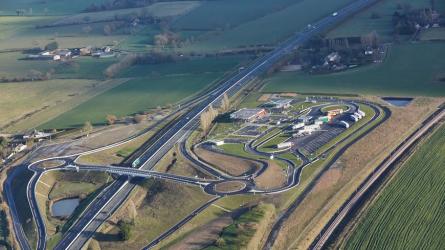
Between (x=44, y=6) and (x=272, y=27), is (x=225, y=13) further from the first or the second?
(x=44, y=6)

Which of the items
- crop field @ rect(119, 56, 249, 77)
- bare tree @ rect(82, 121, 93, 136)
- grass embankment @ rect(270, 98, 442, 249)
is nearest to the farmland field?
crop field @ rect(119, 56, 249, 77)

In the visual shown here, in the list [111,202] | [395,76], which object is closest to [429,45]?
[395,76]

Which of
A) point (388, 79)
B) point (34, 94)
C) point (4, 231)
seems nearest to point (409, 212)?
A: point (4, 231)

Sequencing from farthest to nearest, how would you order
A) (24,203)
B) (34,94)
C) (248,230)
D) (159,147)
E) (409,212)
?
(34,94) → (159,147) → (24,203) → (409,212) → (248,230)

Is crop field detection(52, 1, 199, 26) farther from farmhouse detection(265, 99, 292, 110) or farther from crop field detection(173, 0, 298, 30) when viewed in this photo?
farmhouse detection(265, 99, 292, 110)

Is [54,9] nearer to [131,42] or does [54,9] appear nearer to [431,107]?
[131,42]

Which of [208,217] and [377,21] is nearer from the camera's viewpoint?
[208,217]
